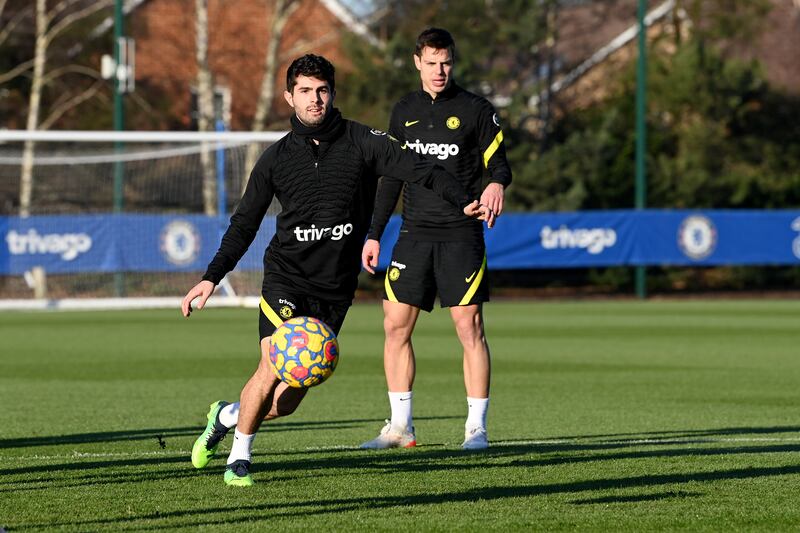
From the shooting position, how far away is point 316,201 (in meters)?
7.18

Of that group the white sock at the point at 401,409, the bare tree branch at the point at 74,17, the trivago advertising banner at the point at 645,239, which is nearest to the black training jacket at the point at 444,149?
the white sock at the point at 401,409

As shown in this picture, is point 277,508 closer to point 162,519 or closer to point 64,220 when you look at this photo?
point 162,519

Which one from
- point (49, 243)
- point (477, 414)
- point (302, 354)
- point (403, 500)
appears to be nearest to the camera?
point (403, 500)

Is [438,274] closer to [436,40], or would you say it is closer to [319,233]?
[436,40]

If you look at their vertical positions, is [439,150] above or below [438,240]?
above

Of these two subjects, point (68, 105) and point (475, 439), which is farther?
point (68, 105)

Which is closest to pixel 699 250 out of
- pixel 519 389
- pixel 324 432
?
pixel 519 389

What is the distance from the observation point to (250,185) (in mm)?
7160

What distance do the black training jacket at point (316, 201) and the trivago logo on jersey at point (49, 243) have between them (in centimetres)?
1842

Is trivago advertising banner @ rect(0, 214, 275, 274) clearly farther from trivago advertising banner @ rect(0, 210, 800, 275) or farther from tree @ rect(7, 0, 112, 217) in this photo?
tree @ rect(7, 0, 112, 217)

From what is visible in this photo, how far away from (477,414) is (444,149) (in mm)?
1482

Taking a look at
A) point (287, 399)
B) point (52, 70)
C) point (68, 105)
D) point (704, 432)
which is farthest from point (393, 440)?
point (52, 70)

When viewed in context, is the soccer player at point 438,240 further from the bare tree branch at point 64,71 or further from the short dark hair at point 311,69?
the bare tree branch at point 64,71

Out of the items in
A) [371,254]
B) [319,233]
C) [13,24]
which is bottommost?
[371,254]
